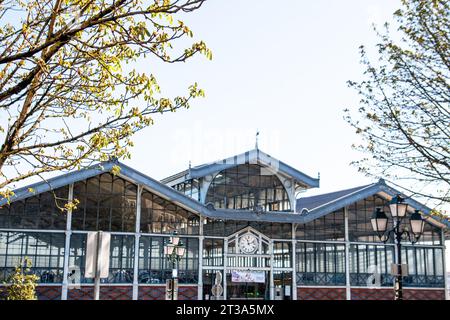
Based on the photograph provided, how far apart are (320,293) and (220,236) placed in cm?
638

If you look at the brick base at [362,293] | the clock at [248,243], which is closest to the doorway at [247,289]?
the clock at [248,243]

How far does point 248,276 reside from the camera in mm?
33031

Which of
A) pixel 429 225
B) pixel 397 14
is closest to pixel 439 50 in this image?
pixel 397 14

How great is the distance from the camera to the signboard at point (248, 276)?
32719 mm

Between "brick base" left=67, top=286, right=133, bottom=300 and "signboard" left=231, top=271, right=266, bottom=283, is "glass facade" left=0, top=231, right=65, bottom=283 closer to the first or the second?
"brick base" left=67, top=286, right=133, bottom=300

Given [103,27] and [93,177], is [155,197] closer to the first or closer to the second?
[93,177]

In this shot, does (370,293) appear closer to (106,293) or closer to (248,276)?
(248,276)

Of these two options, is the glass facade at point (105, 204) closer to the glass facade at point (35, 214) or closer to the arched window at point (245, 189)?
the glass facade at point (35, 214)

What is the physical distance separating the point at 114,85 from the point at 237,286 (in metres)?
25.3

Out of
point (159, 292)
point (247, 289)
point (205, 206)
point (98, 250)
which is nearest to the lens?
point (98, 250)

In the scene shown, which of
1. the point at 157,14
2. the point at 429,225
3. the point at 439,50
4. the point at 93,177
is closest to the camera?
the point at 157,14

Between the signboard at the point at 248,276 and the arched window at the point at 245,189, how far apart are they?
3.56 metres

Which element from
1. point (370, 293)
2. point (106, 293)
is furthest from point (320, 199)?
point (106, 293)

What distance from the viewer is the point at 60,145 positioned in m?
9.80
